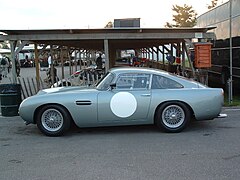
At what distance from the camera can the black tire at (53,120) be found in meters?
6.59

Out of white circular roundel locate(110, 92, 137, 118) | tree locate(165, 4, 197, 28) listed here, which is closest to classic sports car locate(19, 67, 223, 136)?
white circular roundel locate(110, 92, 137, 118)

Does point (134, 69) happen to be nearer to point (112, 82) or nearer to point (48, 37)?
point (112, 82)

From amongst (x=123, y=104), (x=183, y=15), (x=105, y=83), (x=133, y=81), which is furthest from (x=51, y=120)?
(x=183, y=15)

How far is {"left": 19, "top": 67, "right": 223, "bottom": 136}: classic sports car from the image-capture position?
6574 millimetres

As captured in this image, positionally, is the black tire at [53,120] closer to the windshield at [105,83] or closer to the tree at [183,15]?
the windshield at [105,83]

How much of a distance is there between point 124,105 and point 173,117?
109 cm

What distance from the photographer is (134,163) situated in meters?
4.82

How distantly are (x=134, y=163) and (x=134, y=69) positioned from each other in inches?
108

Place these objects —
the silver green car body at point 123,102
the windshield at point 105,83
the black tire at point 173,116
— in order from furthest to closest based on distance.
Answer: the windshield at point 105,83 → the black tire at point 173,116 → the silver green car body at point 123,102

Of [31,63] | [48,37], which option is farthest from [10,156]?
[31,63]

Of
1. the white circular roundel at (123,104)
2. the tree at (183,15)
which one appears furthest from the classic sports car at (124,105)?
the tree at (183,15)

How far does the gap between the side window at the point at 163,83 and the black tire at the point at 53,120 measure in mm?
2002

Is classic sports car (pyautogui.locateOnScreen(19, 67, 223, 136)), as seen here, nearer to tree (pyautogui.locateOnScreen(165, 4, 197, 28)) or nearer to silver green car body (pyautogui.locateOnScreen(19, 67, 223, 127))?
silver green car body (pyautogui.locateOnScreen(19, 67, 223, 127))

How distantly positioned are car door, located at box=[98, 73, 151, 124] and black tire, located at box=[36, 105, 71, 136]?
2.40ft
